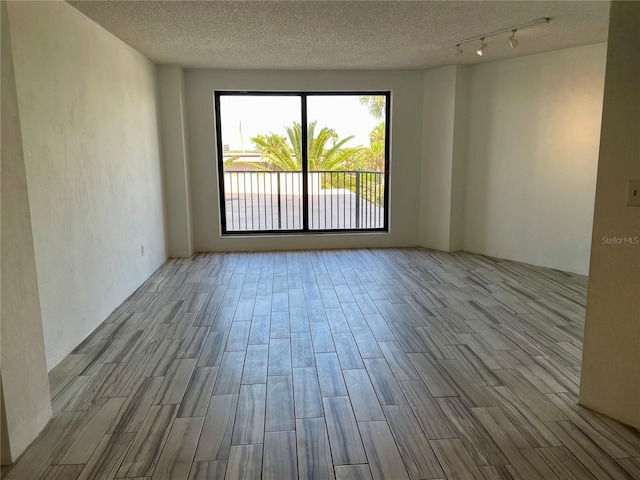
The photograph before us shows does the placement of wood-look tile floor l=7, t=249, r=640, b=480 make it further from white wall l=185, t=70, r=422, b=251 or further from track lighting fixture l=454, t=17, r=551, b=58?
track lighting fixture l=454, t=17, r=551, b=58

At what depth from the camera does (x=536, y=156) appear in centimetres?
516

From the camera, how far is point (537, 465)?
1.93m

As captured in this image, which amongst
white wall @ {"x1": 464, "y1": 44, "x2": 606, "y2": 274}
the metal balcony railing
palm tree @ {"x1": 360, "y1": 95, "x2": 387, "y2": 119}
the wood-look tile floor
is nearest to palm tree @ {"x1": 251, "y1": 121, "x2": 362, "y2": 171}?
the metal balcony railing

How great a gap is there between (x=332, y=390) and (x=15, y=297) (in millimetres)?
1612

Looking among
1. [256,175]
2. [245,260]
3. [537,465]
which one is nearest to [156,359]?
[537,465]

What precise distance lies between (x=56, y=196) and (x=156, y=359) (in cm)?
122

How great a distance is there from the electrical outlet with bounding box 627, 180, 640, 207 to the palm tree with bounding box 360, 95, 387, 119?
4440mm

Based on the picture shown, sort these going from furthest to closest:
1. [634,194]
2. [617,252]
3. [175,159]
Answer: [175,159], [617,252], [634,194]

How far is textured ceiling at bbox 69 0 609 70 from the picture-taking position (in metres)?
3.25

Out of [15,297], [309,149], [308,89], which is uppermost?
[308,89]

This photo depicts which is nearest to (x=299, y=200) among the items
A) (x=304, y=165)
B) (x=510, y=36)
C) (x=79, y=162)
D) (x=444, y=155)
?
(x=304, y=165)

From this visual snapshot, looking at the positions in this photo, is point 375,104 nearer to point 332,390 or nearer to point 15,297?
point 332,390

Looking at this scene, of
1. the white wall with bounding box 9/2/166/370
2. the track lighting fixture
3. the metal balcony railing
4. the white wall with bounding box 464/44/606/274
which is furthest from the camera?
the metal balcony railing

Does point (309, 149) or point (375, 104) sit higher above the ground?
point (375, 104)
